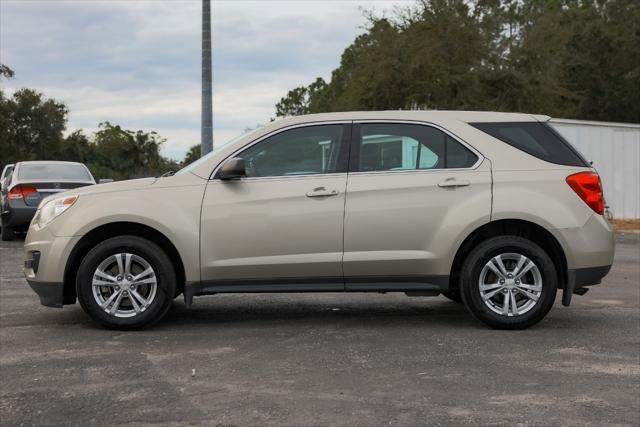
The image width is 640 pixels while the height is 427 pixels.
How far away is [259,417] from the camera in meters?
4.58

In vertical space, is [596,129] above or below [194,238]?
above

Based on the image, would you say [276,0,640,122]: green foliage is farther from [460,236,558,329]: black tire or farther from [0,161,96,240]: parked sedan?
[460,236,558,329]: black tire

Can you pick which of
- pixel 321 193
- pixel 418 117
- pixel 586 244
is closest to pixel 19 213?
pixel 321 193

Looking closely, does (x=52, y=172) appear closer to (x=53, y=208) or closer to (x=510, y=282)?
(x=53, y=208)

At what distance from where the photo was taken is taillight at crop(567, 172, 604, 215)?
7.14 meters

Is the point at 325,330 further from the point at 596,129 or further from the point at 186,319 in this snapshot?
the point at 596,129

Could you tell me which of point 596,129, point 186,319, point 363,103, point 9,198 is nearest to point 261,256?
point 186,319

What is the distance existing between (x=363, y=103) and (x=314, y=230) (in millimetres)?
26107

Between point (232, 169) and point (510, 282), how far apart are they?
242 centimetres

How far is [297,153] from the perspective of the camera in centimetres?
727

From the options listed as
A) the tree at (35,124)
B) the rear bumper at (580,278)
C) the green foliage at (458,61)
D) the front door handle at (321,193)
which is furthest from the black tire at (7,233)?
the tree at (35,124)

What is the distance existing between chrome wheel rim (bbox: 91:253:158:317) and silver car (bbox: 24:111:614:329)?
0.01 m

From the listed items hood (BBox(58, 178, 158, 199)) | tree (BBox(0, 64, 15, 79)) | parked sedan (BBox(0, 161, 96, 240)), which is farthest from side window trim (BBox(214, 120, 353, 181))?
tree (BBox(0, 64, 15, 79))

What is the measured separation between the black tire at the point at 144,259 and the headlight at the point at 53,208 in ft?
1.47
